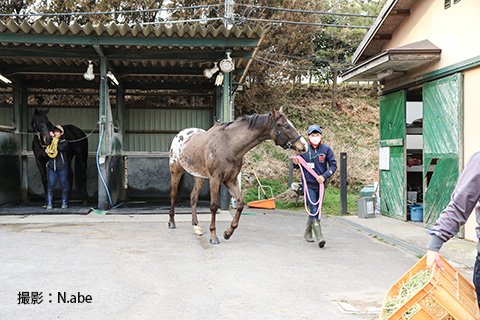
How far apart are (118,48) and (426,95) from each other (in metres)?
6.50

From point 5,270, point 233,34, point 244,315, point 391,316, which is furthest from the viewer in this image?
point 233,34

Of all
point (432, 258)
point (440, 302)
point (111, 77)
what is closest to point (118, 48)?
point (111, 77)

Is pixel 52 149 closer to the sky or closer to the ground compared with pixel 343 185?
closer to the sky

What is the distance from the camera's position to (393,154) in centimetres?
1042

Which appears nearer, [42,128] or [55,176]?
[42,128]

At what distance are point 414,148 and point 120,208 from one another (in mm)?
7087

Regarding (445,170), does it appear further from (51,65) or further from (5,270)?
(51,65)

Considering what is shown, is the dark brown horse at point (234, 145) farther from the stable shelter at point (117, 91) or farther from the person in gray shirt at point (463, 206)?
the person in gray shirt at point (463, 206)

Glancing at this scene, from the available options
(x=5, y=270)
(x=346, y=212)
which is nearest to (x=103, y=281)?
(x=5, y=270)

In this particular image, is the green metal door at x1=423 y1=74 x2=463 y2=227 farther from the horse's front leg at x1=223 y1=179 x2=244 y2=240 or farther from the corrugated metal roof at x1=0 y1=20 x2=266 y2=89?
the horse's front leg at x1=223 y1=179 x2=244 y2=240

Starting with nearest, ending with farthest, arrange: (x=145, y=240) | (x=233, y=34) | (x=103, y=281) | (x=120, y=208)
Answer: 1. (x=103, y=281)
2. (x=145, y=240)
3. (x=233, y=34)
4. (x=120, y=208)

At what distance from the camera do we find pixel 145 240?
Result: 23.3 ft

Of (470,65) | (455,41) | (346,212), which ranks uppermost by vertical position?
(455,41)

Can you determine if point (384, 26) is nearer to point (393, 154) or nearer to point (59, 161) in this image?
point (393, 154)
